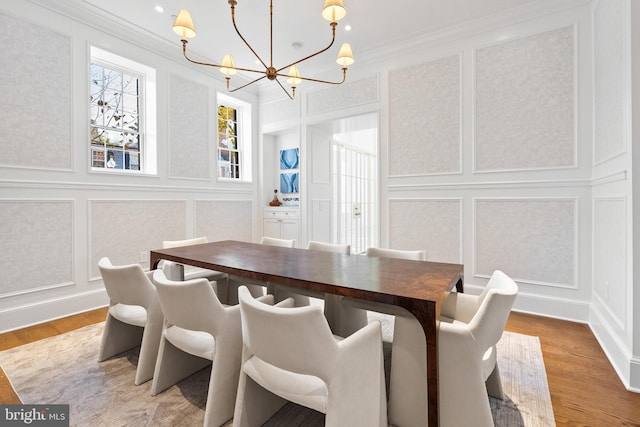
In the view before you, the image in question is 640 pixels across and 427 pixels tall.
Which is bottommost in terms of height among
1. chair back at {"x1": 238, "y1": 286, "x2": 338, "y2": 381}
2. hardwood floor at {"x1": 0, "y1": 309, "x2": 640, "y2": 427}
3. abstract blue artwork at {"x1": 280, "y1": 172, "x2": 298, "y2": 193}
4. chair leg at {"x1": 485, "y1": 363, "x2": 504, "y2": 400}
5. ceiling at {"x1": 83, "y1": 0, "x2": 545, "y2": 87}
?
hardwood floor at {"x1": 0, "y1": 309, "x2": 640, "y2": 427}

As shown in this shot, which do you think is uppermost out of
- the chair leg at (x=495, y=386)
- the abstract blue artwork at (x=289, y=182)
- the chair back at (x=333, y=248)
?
the abstract blue artwork at (x=289, y=182)

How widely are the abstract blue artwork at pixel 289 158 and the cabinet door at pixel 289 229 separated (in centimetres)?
98

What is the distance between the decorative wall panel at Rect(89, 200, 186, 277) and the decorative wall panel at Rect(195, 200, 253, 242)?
29 cm

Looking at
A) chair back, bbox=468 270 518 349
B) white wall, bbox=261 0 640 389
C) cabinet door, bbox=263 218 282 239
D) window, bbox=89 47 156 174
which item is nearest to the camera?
chair back, bbox=468 270 518 349

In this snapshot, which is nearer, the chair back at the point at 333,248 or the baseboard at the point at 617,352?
the baseboard at the point at 617,352

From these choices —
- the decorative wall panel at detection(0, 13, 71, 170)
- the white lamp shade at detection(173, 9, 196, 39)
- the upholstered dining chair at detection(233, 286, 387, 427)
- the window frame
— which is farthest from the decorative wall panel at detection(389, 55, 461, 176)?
the decorative wall panel at detection(0, 13, 71, 170)

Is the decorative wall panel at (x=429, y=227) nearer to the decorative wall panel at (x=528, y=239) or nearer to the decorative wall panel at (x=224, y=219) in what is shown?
the decorative wall panel at (x=528, y=239)

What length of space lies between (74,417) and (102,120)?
3090mm

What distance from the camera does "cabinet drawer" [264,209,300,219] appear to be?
487 centimetres

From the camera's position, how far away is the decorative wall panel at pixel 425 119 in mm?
3436

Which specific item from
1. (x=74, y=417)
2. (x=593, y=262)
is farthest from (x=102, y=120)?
(x=593, y=262)

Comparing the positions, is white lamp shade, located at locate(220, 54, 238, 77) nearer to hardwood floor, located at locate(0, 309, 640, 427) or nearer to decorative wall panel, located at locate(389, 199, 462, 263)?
decorative wall panel, located at locate(389, 199, 462, 263)

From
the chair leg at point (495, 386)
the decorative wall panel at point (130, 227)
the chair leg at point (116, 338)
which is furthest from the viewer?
the decorative wall panel at point (130, 227)

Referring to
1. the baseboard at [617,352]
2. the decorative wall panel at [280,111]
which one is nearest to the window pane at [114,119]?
the decorative wall panel at [280,111]
